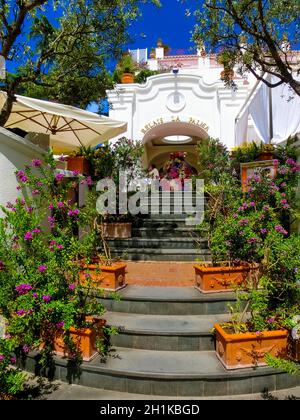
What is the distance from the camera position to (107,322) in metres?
3.79

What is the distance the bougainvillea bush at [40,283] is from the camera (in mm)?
3010

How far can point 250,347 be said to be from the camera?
121 inches

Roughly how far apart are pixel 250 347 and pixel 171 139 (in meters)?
16.2

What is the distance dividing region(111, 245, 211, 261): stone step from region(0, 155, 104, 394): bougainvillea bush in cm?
313

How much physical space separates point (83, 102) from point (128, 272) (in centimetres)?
551

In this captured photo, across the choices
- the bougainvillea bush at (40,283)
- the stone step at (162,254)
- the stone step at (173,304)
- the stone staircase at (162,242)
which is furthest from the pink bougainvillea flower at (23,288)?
the stone step at (162,254)

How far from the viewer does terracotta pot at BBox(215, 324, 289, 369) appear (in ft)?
9.93

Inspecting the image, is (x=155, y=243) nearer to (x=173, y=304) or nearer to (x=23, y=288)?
(x=173, y=304)

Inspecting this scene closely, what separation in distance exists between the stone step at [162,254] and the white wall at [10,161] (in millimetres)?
3217

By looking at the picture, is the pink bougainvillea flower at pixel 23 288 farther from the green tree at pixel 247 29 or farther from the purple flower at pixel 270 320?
the green tree at pixel 247 29

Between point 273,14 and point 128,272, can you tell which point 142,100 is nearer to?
point 273,14

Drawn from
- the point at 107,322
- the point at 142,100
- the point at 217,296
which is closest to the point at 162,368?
the point at 107,322

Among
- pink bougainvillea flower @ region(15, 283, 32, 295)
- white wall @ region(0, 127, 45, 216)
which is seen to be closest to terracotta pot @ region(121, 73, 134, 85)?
white wall @ region(0, 127, 45, 216)

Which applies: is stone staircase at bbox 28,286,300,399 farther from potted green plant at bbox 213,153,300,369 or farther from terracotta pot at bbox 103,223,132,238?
terracotta pot at bbox 103,223,132,238
